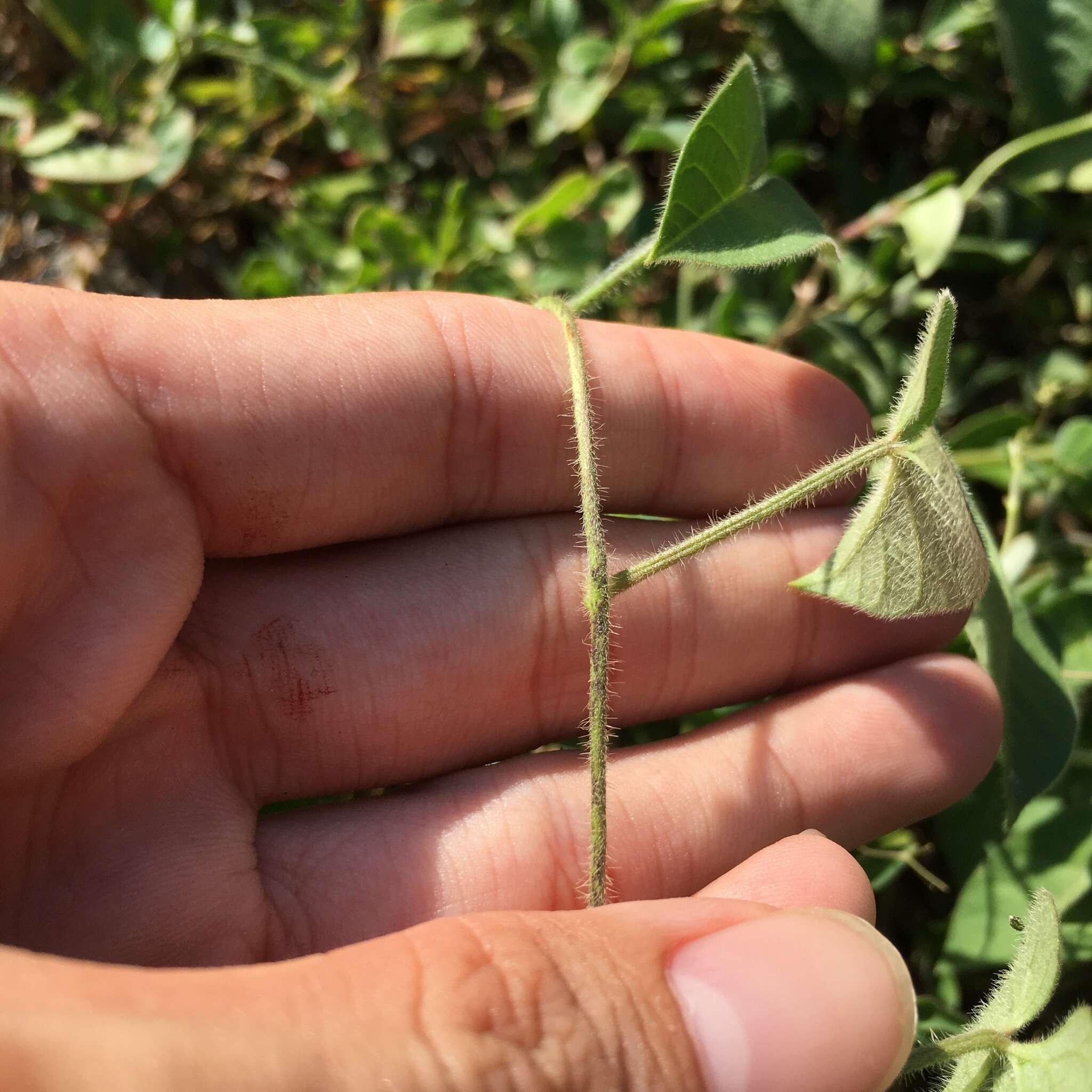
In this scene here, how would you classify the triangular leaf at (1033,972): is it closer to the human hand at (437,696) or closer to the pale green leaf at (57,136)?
the human hand at (437,696)

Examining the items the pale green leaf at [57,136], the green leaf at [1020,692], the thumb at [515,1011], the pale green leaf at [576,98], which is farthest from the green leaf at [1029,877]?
the pale green leaf at [57,136]

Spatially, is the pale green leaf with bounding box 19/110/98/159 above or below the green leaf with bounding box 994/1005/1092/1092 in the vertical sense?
above

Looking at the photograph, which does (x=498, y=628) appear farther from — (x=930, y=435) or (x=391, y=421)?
(x=930, y=435)

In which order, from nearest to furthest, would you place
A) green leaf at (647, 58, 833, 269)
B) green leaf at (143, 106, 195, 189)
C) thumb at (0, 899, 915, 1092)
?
thumb at (0, 899, 915, 1092), green leaf at (647, 58, 833, 269), green leaf at (143, 106, 195, 189)

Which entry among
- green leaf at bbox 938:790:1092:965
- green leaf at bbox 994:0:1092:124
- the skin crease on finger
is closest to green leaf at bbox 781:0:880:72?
green leaf at bbox 994:0:1092:124

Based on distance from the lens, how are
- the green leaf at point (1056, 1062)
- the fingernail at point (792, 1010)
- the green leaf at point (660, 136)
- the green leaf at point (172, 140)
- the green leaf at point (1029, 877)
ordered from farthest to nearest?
the green leaf at point (172, 140) → the green leaf at point (660, 136) → the green leaf at point (1029, 877) → the green leaf at point (1056, 1062) → the fingernail at point (792, 1010)

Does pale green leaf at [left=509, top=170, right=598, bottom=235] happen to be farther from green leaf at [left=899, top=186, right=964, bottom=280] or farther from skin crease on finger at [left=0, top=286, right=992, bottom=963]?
green leaf at [left=899, top=186, right=964, bottom=280]

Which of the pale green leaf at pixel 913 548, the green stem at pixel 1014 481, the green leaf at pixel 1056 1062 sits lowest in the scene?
the green leaf at pixel 1056 1062
